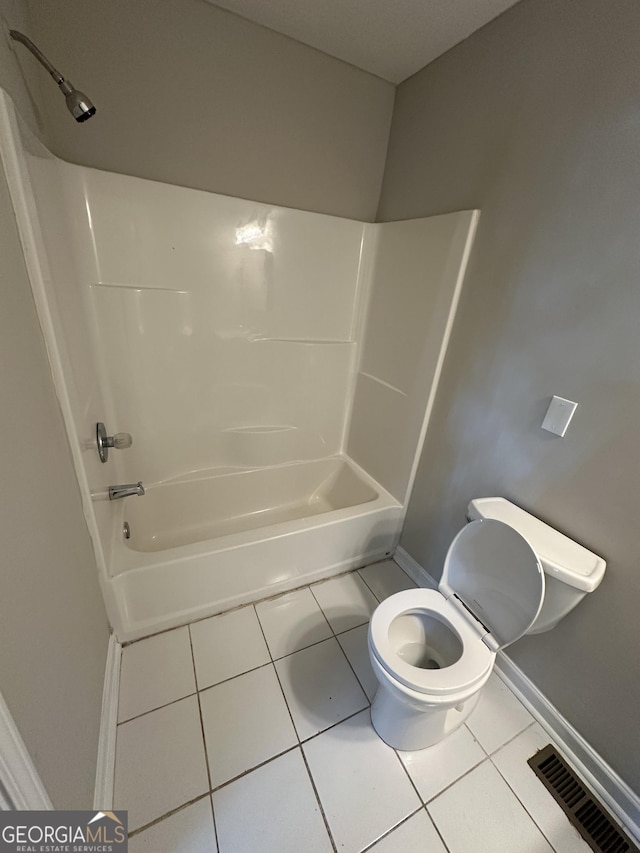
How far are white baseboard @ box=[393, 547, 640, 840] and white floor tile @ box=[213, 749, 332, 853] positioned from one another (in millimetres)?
875

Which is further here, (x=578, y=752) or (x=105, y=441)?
(x=105, y=441)

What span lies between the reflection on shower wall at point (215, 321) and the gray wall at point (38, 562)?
47 cm

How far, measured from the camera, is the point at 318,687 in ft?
4.24

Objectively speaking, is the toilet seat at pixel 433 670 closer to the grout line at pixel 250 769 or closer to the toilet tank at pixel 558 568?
the toilet tank at pixel 558 568

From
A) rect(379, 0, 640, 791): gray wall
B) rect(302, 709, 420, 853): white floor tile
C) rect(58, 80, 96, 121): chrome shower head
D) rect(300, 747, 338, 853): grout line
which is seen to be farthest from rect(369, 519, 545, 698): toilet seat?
rect(58, 80, 96, 121): chrome shower head

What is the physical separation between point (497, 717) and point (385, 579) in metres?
0.69

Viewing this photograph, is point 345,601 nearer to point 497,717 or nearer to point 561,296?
point 497,717

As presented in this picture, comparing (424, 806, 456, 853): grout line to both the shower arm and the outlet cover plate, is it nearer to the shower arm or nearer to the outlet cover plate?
the outlet cover plate

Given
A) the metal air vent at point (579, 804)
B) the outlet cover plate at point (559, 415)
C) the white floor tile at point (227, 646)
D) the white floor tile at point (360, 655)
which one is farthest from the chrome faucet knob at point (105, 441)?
the metal air vent at point (579, 804)

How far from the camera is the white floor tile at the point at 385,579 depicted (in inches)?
68.9

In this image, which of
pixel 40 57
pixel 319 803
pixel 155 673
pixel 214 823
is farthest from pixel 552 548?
pixel 40 57

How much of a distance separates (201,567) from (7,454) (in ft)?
Answer: 3.15

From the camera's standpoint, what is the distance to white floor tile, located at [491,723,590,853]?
0.99 meters

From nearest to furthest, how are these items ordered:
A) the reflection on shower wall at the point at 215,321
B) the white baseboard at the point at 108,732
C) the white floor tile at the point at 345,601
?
the white baseboard at the point at 108,732 < the reflection on shower wall at the point at 215,321 < the white floor tile at the point at 345,601
